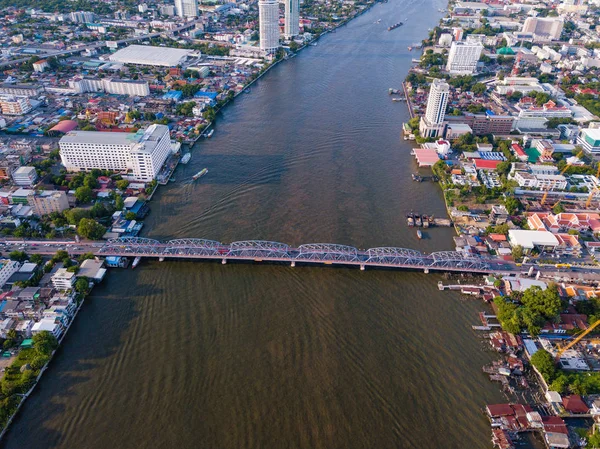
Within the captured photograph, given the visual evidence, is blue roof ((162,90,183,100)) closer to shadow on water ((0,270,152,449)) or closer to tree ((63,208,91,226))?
tree ((63,208,91,226))

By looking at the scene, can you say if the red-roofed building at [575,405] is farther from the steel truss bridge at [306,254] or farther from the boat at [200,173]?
the boat at [200,173]

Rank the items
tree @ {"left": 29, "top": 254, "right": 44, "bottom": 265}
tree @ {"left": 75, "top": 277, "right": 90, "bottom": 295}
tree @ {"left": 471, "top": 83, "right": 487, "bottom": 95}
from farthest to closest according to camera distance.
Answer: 1. tree @ {"left": 471, "top": 83, "right": 487, "bottom": 95}
2. tree @ {"left": 29, "top": 254, "right": 44, "bottom": 265}
3. tree @ {"left": 75, "top": 277, "right": 90, "bottom": 295}

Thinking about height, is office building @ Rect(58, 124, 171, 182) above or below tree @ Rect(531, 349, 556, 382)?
above

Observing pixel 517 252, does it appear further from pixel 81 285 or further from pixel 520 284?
pixel 81 285

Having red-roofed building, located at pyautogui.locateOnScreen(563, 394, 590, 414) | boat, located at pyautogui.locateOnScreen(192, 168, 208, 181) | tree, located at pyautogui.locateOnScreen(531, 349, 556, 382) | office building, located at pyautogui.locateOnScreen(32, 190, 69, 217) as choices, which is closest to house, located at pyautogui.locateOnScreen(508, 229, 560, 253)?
tree, located at pyautogui.locateOnScreen(531, 349, 556, 382)

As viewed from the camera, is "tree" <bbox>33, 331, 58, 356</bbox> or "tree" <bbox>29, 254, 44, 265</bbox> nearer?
"tree" <bbox>33, 331, 58, 356</bbox>

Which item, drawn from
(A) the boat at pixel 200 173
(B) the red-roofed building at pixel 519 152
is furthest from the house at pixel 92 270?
(B) the red-roofed building at pixel 519 152
